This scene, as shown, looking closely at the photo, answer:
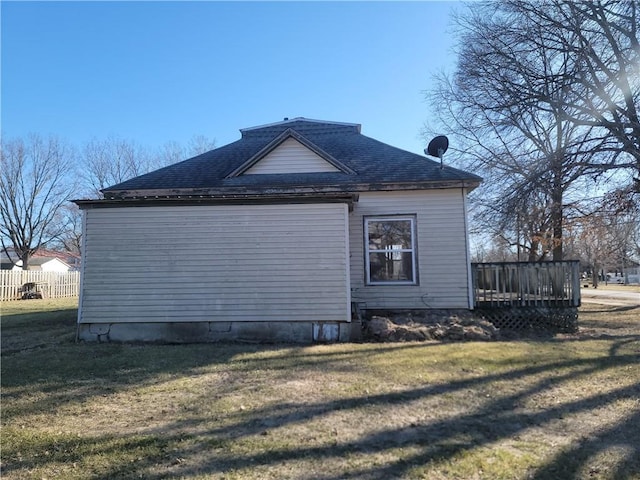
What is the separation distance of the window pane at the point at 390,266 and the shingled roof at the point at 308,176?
1.74 meters

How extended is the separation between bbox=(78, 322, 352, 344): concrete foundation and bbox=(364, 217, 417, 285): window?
264cm

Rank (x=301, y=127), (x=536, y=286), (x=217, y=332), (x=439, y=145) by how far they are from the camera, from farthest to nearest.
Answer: (x=301, y=127) → (x=439, y=145) → (x=536, y=286) → (x=217, y=332)

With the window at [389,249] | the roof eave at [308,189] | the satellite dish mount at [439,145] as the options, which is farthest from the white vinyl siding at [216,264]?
the satellite dish mount at [439,145]

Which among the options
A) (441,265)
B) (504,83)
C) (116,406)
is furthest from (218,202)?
(504,83)

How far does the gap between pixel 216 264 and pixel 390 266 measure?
4.57 meters

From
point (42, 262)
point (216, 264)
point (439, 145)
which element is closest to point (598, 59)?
point (439, 145)

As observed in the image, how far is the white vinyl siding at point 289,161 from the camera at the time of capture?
492 inches

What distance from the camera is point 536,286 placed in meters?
10.9

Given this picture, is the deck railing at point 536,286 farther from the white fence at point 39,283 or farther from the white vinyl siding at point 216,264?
the white fence at point 39,283

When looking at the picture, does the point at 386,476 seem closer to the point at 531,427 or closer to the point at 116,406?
the point at 531,427

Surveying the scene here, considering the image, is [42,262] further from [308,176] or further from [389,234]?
[389,234]

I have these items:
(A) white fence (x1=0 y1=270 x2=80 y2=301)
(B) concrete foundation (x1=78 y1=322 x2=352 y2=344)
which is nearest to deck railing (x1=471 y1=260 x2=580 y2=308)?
(B) concrete foundation (x1=78 y1=322 x2=352 y2=344)

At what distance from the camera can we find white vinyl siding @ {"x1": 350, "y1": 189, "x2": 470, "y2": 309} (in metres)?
10.8

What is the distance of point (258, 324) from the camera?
8969 millimetres
